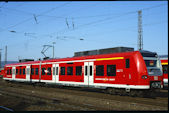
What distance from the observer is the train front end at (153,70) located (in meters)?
13.0

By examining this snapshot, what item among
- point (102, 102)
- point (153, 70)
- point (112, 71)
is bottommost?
point (102, 102)

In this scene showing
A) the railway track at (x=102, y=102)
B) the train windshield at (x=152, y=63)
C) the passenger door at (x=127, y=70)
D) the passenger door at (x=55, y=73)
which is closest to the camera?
the railway track at (x=102, y=102)

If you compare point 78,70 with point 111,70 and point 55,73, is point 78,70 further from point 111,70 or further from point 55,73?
point 55,73

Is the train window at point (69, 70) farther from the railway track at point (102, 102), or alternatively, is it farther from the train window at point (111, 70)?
the train window at point (111, 70)

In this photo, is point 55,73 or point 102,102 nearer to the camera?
point 102,102

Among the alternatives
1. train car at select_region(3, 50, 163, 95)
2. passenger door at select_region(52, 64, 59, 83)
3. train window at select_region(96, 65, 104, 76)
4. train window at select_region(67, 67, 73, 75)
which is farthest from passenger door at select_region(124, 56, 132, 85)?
passenger door at select_region(52, 64, 59, 83)

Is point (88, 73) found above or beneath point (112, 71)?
beneath

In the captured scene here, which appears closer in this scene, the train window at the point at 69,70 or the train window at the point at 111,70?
the train window at the point at 111,70

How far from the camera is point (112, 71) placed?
1466cm

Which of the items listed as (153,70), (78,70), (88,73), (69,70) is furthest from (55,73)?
(153,70)

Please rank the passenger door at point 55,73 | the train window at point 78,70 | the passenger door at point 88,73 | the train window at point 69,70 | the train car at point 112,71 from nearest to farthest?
1. the train car at point 112,71
2. the passenger door at point 88,73
3. the train window at point 78,70
4. the train window at point 69,70
5. the passenger door at point 55,73

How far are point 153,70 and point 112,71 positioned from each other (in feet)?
9.54

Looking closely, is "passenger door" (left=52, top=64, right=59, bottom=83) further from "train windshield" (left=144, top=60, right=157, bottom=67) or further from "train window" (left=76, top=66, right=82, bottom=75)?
"train windshield" (left=144, top=60, right=157, bottom=67)

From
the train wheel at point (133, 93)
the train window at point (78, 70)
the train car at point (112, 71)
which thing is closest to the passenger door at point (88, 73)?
the train car at point (112, 71)
